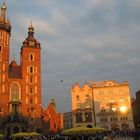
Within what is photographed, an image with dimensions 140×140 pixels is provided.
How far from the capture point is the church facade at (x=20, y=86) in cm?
7000

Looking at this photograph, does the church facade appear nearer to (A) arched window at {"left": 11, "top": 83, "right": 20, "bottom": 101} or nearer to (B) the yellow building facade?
(A) arched window at {"left": 11, "top": 83, "right": 20, "bottom": 101}

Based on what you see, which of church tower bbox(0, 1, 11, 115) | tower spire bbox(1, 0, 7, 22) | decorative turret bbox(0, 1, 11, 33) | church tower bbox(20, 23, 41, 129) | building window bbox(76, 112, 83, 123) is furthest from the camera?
tower spire bbox(1, 0, 7, 22)

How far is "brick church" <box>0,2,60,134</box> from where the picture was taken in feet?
229

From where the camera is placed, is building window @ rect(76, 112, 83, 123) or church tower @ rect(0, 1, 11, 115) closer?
church tower @ rect(0, 1, 11, 115)

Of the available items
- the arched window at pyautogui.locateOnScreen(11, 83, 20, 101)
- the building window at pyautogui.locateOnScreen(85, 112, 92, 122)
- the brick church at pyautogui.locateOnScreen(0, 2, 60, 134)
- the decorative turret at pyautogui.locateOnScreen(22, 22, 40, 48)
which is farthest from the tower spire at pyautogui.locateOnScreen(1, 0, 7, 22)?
the building window at pyautogui.locateOnScreen(85, 112, 92, 122)

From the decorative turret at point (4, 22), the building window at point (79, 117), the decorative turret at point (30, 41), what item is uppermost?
the decorative turret at point (4, 22)

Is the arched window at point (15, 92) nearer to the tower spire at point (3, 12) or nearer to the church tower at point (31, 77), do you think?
the church tower at point (31, 77)

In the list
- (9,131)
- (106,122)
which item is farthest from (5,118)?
(106,122)

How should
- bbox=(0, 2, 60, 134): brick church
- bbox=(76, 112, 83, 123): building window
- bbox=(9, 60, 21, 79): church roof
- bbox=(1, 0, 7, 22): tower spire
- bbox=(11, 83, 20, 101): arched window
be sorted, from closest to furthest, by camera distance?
bbox=(0, 2, 60, 134): brick church
bbox=(11, 83, 20, 101): arched window
bbox=(9, 60, 21, 79): church roof
bbox=(76, 112, 83, 123): building window
bbox=(1, 0, 7, 22): tower spire

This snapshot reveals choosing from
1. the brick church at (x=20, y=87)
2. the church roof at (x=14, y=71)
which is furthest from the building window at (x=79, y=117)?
the church roof at (x=14, y=71)

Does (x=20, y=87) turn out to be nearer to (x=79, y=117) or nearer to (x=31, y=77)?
(x=31, y=77)

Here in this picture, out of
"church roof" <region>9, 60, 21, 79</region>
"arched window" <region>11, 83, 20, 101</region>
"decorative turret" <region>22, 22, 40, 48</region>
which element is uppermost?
"decorative turret" <region>22, 22, 40, 48</region>

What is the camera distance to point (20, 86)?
7481cm

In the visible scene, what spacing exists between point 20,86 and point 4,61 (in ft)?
27.5
